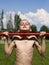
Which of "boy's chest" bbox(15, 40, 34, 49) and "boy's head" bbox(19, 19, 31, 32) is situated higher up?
"boy's head" bbox(19, 19, 31, 32)

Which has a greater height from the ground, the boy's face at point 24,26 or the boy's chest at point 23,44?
the boy's face at point 24,26

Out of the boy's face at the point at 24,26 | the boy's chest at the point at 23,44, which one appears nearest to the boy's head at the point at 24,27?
the boy's face at the point at 24,26

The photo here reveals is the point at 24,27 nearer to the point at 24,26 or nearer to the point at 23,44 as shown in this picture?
the point at 24,26

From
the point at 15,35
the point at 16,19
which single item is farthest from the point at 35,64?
the point at 16,19

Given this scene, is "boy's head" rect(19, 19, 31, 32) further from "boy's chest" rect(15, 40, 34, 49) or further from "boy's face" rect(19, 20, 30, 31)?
"boy's chest" rect(15, 40, 34, 49)

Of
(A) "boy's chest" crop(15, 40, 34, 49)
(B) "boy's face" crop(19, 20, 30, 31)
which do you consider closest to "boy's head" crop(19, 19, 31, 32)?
(B) "boy's face" crop(19, 20, 30, 31)

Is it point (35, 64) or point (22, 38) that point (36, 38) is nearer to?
point (22, 38)

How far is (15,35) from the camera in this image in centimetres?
480

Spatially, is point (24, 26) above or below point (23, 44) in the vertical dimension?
above

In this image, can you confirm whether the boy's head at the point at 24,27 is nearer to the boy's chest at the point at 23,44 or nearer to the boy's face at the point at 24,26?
the boy's face at the point at 24,26

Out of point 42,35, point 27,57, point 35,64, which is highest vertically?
point 42,35

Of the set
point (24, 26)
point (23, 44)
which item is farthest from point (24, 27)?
point (23, 44)

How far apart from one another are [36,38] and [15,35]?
0.32 m

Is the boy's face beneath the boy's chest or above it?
above
